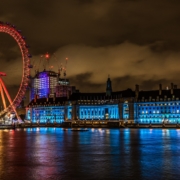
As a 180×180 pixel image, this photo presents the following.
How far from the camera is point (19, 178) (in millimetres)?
22500

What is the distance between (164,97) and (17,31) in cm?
8871

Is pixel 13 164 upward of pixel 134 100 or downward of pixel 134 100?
downward

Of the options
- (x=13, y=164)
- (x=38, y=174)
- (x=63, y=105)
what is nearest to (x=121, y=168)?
(x=38, y=174)

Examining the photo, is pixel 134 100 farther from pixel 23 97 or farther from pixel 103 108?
pixel 23 97

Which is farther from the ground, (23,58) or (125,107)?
(23,58)

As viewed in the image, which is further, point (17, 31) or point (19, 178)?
point (17, 31)

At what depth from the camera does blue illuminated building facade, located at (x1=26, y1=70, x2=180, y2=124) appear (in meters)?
159

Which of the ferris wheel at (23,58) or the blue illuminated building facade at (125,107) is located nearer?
the ferris wheel at (23,58)

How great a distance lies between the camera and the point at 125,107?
170 metres

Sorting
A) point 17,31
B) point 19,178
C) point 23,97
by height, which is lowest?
point 19,178

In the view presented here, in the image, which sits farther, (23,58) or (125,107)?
(125,107)

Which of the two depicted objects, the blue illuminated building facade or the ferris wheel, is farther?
the blue illuminated building facade

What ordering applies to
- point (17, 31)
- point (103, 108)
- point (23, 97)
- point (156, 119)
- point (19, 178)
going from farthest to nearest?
point (103, 108) → point (156, 119) → point (23, 97) → point (17, 31) → point (19, 178)

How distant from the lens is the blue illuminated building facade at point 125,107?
159375mm
